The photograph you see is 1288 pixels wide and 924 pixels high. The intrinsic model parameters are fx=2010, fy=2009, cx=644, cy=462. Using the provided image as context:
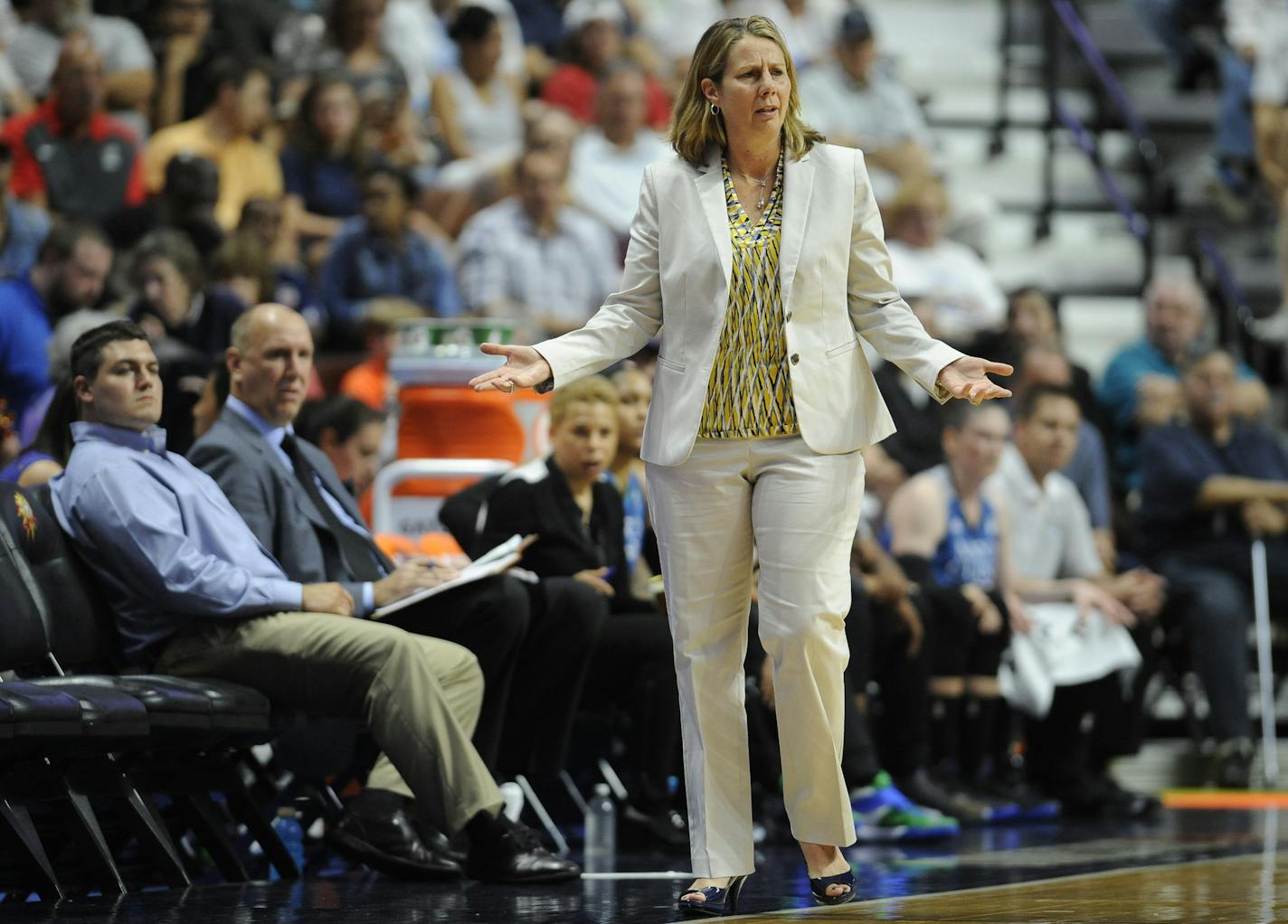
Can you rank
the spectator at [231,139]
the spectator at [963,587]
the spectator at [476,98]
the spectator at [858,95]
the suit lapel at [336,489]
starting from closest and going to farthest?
the suit lapel at [336,489] → the spectator at [963,587] → the spectator at [231,139] → the spectator at [476,98] → the spectator at [858,95]

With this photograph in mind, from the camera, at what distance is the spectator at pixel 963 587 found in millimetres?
6996

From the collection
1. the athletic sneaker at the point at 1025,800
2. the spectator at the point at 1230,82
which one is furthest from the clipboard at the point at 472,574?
the spectator at the point at 1230,82

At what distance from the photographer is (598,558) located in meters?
5.82

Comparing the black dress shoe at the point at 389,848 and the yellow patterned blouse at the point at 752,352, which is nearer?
the yellow patterned blouse at the point at 752,352

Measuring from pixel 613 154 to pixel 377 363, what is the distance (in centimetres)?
262

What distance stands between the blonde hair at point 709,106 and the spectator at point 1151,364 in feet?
17.8

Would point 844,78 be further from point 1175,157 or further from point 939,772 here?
point 939,772

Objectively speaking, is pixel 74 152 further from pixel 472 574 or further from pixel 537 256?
pixel 472 574

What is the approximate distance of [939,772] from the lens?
23.2 feet

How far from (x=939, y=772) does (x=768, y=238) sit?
353 cm

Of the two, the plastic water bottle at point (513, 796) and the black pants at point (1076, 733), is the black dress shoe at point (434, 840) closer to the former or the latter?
the plastic water bottle at point (513, 796)

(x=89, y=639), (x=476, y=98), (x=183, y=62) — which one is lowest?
(x=89, y=639)

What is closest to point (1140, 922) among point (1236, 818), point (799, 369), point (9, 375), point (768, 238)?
point (799, 369)

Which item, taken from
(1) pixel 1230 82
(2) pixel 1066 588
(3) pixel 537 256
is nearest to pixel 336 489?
(2) pixel 1066 588
